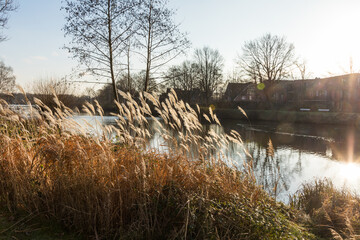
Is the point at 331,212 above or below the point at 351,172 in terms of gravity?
above

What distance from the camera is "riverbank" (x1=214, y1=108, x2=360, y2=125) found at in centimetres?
2412

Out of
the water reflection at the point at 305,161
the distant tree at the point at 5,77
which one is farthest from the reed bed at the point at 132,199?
the distant tree at the point at 5,77

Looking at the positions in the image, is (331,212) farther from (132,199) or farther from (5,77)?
(5,77)

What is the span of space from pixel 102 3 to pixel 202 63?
3676 cm

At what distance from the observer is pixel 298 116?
27.4 m

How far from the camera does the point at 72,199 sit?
9.32 feet

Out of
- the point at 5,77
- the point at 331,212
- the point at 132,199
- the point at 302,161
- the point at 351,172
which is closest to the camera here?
the point at 132,199

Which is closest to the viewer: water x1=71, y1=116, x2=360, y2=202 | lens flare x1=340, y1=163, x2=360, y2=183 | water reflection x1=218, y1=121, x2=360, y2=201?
water x1=71, y1=116, x2=360, y2=202

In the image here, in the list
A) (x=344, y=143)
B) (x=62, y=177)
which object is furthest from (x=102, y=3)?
(x=344, y=143)

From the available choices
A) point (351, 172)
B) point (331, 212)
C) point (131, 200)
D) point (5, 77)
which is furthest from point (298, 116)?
point (5, 77)

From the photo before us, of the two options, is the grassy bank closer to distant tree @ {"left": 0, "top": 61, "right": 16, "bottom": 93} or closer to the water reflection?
the water reflection

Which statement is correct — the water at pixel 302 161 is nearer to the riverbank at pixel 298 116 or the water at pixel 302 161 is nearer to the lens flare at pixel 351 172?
the lens flare at pixel 351 172

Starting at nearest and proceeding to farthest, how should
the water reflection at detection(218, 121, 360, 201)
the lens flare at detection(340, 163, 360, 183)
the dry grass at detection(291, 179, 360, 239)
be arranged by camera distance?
the dry grass at detection(291, 179, 360, 239) → the water reflection at detection(218, 121, 360, 201) → the lens flare at detection(340, 163, 360, 183)

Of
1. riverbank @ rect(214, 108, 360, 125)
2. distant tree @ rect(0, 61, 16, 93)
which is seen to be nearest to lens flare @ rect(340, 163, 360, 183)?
riverbank @ rect(214, 108, 360, 125)
